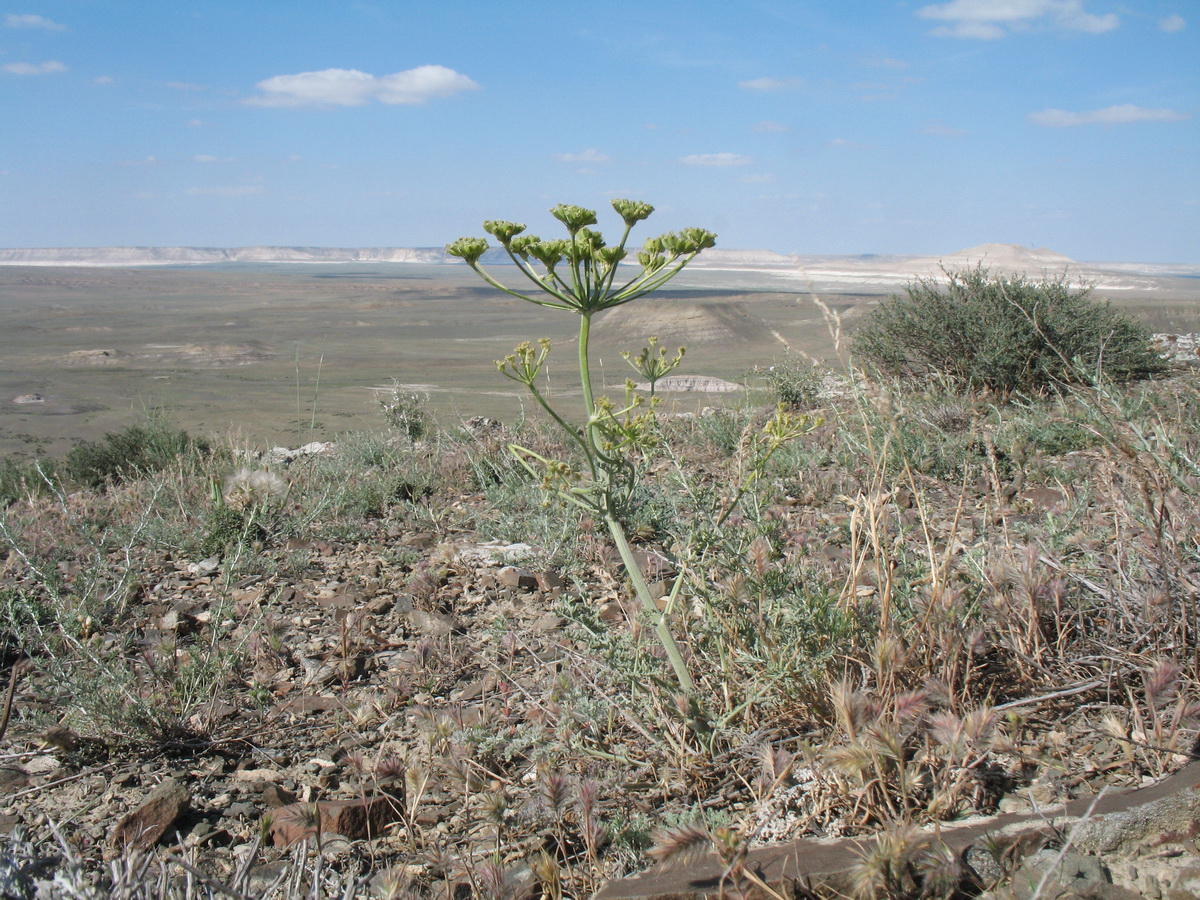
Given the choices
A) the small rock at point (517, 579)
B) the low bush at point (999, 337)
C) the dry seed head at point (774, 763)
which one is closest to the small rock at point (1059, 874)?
the dry seed head at point (774, 763)

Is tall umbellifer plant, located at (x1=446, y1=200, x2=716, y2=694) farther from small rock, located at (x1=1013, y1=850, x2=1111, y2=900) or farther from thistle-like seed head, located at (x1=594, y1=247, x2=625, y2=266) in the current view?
small rock, located at (x1=1013, y1=850, x2=1111, y2=900)

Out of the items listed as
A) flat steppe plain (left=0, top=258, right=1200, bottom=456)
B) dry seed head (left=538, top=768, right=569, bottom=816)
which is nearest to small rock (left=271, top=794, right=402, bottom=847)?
dry seed head (left=538, top=768, right=569, bottom=816)

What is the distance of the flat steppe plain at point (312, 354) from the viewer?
22.4m

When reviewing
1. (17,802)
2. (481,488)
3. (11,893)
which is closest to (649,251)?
(11,893)

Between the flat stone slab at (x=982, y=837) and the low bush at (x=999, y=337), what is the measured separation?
600 cm

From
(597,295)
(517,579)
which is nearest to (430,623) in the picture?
(517,579)

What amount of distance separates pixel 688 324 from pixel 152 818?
36.0 meters

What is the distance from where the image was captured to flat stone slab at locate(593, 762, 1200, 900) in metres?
1.47

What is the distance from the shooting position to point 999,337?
7.70 meters

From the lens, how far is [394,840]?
194 cm

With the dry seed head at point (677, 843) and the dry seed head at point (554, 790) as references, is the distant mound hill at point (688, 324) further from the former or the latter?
the dry seed head at point (677, 843)

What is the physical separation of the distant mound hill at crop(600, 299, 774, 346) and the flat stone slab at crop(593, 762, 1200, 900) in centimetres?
3398

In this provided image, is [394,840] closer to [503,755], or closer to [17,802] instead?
[503,755]

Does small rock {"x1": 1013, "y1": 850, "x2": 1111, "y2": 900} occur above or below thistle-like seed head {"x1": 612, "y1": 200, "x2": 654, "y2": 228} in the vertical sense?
below
